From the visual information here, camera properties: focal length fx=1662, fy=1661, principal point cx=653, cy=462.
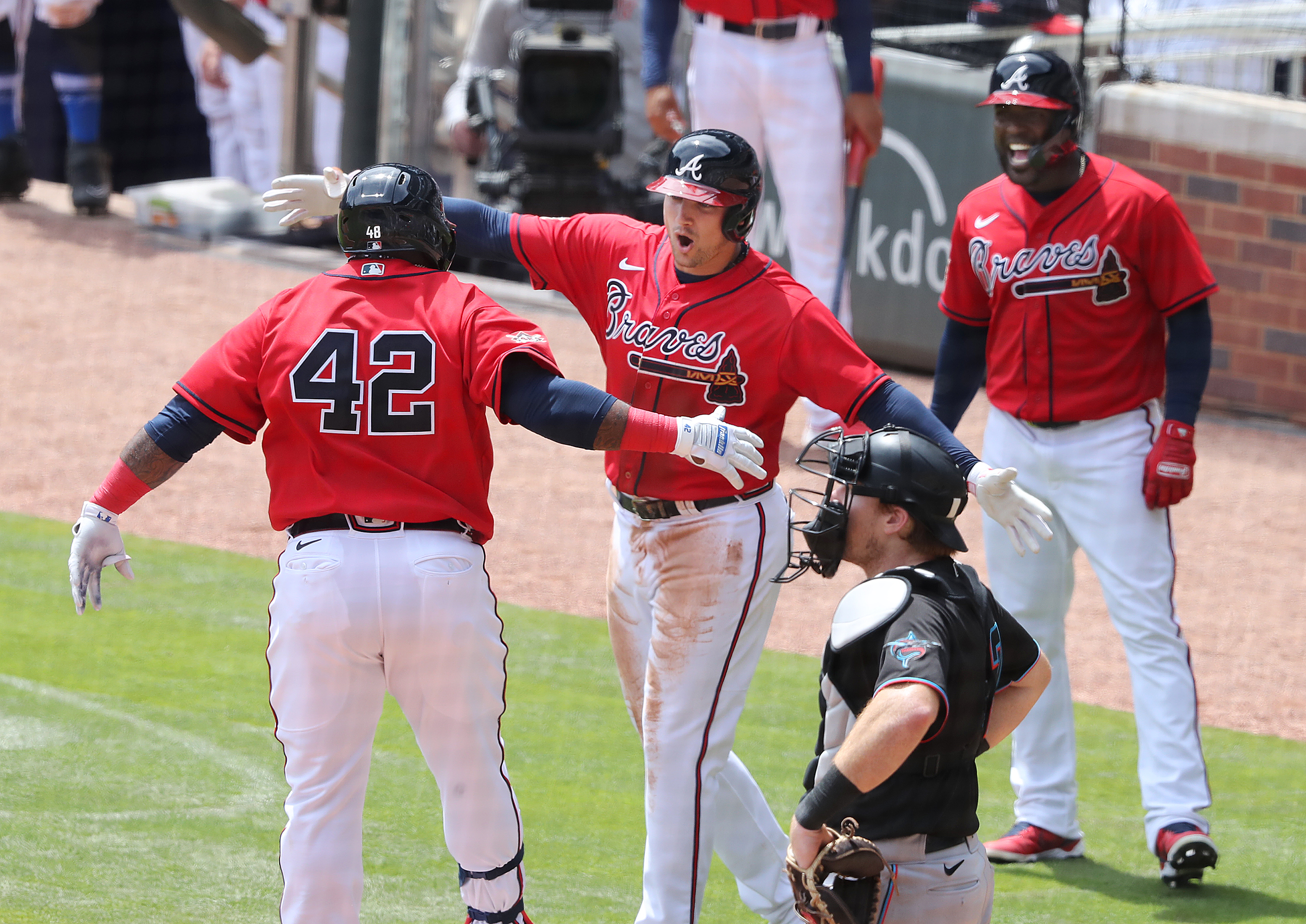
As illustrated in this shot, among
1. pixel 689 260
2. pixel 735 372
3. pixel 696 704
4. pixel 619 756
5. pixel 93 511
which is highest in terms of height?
pixel 689 260

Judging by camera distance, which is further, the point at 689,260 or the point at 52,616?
the point at 52,616

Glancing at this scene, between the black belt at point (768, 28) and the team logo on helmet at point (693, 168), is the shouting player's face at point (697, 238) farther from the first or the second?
the black belt at point (768, 28)

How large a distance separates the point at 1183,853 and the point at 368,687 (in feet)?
7.19

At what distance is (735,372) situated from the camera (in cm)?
362

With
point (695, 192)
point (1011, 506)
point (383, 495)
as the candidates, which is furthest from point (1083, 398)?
point (383, 495)

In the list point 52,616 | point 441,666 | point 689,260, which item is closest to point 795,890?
point 441,666

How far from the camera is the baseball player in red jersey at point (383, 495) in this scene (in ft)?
10.5

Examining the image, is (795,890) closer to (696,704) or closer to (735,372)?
(696,704)

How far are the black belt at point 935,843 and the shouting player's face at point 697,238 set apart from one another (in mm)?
1431

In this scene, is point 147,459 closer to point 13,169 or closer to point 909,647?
point 909,647

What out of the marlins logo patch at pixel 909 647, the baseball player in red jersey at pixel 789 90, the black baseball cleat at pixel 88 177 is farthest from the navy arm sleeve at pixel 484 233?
the black baseball cleat at pixel 88 177

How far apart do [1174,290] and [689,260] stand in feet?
4.99

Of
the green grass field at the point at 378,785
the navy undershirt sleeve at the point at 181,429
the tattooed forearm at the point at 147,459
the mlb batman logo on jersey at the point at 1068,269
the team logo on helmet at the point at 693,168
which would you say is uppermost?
the team logo on helmet at the point at 693,168

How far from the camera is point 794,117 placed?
793 cm
